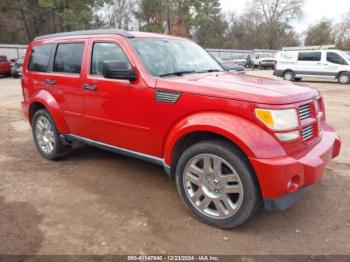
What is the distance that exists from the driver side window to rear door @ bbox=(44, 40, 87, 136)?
0.80 feet

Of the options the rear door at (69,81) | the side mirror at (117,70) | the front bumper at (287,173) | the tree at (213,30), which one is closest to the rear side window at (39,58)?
the rear door at (69,81)

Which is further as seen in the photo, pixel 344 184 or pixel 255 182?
pixel 344 184

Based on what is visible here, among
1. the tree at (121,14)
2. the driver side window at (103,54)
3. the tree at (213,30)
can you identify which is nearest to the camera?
the driver side window at (103,54)

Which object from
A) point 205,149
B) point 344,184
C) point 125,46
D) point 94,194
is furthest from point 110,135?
point 344,184

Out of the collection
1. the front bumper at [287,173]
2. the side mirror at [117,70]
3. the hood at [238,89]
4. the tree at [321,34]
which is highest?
the tree at [321,34]

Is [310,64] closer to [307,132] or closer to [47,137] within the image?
[47,137]

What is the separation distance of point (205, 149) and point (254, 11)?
7557cm

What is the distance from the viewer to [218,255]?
276 centimetres

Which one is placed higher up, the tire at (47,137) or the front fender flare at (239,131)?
the front fender flare at (239,131)

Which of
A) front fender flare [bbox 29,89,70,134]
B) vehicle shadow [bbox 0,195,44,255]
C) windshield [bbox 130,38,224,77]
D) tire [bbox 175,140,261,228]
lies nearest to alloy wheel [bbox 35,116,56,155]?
front fender flare [bbox 29,89,70,134]

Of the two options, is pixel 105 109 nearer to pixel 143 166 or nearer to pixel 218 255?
pixel 143 166

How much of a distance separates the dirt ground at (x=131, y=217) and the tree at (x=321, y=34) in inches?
2665

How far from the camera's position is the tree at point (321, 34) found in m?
64.0

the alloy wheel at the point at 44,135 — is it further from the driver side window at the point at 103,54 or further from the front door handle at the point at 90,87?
the driver side window at the point at 103,54
